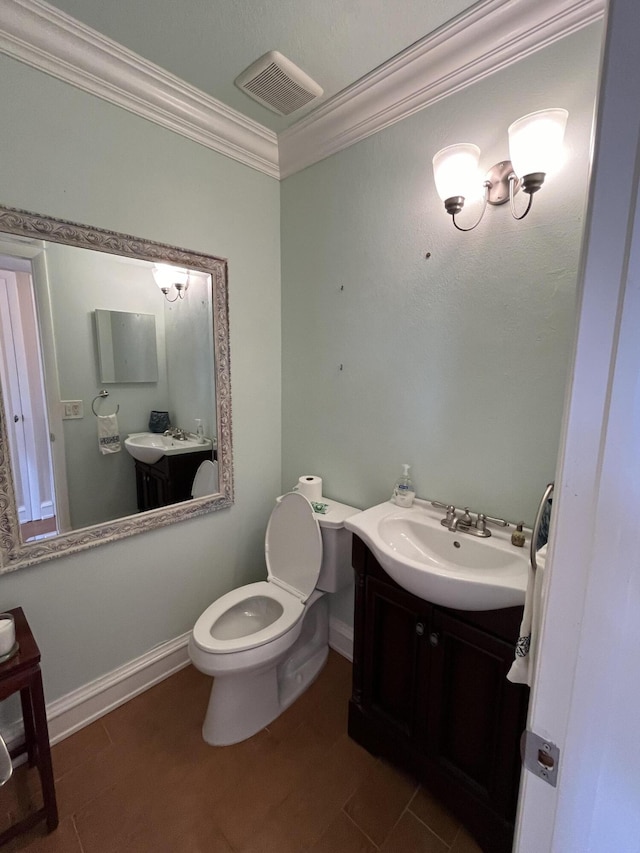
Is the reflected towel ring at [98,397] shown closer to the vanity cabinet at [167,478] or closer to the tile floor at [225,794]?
the vanity cabinet at [167,478]

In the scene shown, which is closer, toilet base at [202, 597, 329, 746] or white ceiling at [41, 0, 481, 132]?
white ceiling at [41, 0, 481, 132]

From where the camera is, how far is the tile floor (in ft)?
3.88

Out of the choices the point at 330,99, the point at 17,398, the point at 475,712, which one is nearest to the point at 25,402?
the point at 17,398

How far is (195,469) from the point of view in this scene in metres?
1.86

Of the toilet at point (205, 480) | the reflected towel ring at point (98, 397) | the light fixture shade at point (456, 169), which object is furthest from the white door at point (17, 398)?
the light fixture shade at point (456, 169)

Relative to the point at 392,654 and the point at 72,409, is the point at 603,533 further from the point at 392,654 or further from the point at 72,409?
the point at 72,409

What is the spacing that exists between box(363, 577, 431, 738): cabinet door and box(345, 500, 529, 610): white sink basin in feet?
0.55

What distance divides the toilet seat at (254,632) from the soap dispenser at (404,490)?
637 millimetres

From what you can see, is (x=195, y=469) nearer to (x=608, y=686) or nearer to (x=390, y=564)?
(x=390, y=564)

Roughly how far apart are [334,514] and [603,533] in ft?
4.67

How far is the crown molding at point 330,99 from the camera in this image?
115 centimetres

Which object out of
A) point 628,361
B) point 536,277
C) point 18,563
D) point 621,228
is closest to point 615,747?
point 628,361

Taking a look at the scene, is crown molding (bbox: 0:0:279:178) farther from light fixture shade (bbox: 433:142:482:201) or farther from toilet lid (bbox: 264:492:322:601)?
toilet lid (bbox: 264:492:322:601)

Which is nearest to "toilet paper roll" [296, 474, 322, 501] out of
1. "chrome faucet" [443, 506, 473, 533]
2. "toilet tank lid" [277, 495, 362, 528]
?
"toilet tank lid" [277, 495, 362, 528]
